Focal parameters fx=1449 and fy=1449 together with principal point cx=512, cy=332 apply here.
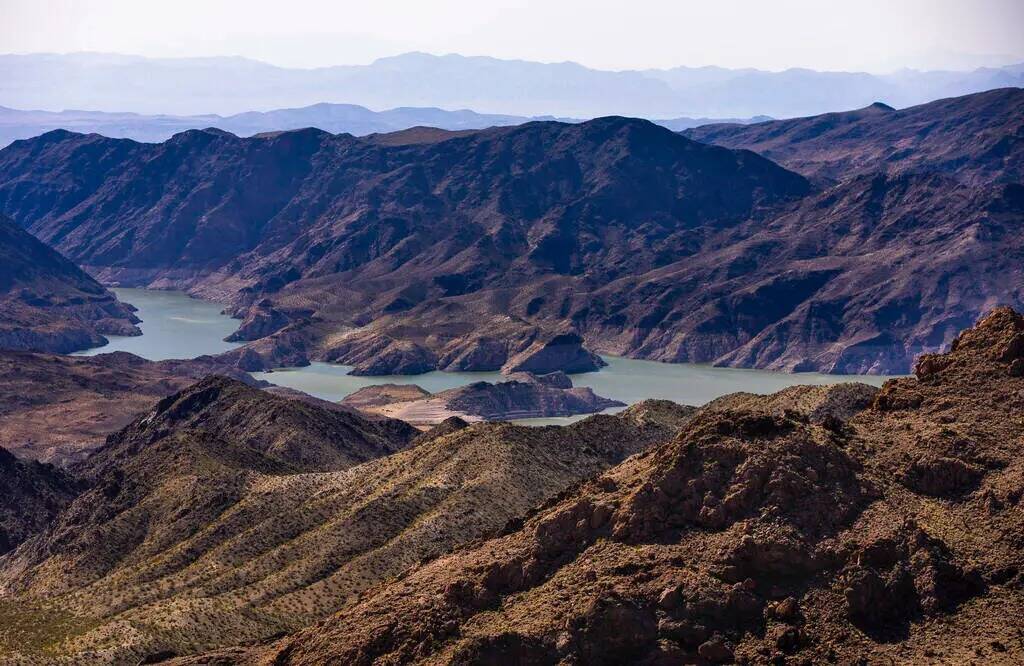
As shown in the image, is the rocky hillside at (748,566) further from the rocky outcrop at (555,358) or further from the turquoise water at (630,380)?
the rocky outcrop at (555,358)

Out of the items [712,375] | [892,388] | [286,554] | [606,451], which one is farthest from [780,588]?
[712,375]

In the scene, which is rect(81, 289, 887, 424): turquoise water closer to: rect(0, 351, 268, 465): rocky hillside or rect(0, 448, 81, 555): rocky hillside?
rect(0, 351, 268, 465): rocky hillside

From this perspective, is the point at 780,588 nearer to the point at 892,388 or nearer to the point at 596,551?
the point at 596,551

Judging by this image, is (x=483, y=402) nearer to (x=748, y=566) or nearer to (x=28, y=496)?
(x=28, y=496)

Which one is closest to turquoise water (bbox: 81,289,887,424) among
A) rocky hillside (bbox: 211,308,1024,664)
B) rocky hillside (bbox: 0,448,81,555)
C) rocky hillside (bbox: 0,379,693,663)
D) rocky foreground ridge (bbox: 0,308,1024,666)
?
rocky hillside (bbox: 0,448,81,555)

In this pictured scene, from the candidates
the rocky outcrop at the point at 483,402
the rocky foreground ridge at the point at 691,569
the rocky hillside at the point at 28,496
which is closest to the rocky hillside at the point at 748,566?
the rocky foreground ridge at the point at 691,569

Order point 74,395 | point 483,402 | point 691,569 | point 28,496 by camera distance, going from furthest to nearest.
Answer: point 483,402 → point 74,395 → point 28,496 → point 691,569

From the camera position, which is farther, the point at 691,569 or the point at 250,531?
the point at 250,531

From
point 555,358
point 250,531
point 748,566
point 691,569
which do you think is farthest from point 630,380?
point 691,569
